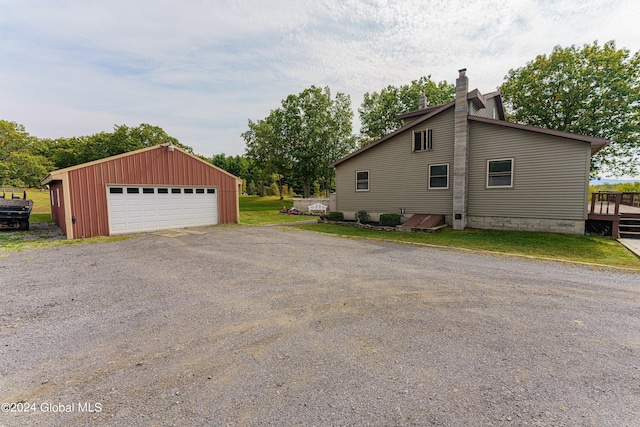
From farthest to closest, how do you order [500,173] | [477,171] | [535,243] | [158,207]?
[158,207] < [477,171] < [500,173] < [535,243]

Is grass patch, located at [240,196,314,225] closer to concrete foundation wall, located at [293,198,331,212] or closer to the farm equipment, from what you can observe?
concrete foundation wall, located at [293,198,331,212]

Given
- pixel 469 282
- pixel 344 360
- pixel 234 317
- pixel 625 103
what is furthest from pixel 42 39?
pixel 625 103

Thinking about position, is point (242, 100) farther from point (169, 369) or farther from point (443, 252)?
point (169, 369)

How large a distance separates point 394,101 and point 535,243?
24.5 m

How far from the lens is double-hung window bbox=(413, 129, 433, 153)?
13.6m

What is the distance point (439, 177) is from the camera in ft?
44.0

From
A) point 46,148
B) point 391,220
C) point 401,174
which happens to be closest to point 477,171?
point 401,174

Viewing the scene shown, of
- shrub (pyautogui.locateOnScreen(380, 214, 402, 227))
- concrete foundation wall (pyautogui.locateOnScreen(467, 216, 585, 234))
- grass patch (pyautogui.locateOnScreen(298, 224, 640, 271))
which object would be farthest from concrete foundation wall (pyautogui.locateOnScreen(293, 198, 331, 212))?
concrete foundation wall (pyautogui.locateOnScreen(467, 216, 585, 234))

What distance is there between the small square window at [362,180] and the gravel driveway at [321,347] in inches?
400

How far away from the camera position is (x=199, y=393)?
2.41 metres

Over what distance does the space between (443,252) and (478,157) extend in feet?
21.4

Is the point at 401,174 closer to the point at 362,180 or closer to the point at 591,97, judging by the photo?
the point at 362,180

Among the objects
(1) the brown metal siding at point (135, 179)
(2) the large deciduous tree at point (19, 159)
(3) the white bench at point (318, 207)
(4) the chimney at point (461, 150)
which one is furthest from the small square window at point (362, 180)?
(2) the large deciduous tree at point (19, 159)

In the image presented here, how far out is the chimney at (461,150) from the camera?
12.3 meters
